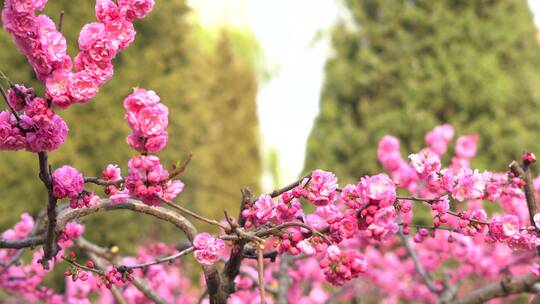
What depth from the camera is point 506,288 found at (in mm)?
2643

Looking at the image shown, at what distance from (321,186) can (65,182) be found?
2.38 feet

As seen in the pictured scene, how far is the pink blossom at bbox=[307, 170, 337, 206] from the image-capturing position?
1.78m

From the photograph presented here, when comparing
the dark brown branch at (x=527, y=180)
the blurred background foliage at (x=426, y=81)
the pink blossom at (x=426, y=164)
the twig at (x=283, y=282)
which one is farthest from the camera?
the blurred background foliage at (x=426, y=81)

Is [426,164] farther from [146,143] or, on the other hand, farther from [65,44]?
[65,44]

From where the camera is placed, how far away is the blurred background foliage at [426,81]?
707 centimetres

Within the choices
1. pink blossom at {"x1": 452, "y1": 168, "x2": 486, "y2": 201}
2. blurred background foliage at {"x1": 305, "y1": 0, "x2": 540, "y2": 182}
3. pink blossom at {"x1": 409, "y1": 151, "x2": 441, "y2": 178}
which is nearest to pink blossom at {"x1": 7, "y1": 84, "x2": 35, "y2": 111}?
pink blossom at {"x1": 409, "y1": 151, "x2": 441, "y2": 178}

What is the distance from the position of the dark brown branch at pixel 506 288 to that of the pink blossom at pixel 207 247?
1.48 meters

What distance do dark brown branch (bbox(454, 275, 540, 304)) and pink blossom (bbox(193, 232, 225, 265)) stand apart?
58.4 inches

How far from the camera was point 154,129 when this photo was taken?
1.52 metres

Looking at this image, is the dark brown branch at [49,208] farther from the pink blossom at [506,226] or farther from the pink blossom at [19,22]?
the pink blossom at [506,226]

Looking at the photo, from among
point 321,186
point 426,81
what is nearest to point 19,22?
point 321,186

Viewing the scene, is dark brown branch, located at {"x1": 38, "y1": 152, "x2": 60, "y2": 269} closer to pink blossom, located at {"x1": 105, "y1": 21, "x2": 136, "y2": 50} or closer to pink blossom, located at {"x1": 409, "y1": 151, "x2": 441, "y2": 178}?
pink blossom, located at {"x1": 105, "y1": 21, "x2": 136, "y2": 50}

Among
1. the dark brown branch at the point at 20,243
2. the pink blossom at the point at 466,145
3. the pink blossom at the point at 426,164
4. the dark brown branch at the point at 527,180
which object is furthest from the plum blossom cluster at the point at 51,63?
the pink blossom at the point at 466,145

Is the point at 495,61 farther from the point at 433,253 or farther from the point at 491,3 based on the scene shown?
the point at 433,253
